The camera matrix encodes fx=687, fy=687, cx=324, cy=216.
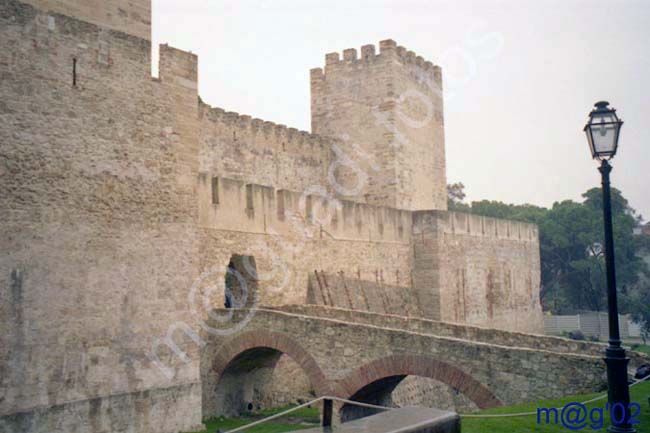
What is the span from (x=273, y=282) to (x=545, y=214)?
3671cm

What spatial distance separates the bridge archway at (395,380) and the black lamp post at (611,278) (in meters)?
4.76

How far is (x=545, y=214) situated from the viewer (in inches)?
1967

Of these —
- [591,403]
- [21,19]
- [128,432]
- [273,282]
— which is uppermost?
[21,19]

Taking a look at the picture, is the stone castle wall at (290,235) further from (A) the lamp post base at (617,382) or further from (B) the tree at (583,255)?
(B) the tree at (583,255)

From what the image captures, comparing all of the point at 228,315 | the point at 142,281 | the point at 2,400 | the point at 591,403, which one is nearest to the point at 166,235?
the point at 142,281

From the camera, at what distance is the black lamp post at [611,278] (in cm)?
675

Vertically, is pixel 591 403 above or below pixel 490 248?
below

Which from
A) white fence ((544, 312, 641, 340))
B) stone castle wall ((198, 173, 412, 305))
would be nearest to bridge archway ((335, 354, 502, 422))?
stone castle wall ((198, 173, 412, 305))

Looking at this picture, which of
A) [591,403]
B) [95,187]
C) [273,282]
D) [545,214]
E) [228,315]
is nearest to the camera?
[591,403]

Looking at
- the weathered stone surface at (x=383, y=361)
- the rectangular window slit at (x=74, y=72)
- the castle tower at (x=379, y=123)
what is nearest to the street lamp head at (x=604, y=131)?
the weathered stone surface at (x=383, y=361)

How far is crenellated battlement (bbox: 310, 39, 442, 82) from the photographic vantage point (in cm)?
2661

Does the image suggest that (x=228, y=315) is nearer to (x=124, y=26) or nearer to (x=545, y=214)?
(x=124, y=26)

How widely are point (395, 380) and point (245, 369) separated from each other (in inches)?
159

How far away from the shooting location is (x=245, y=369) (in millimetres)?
16203
